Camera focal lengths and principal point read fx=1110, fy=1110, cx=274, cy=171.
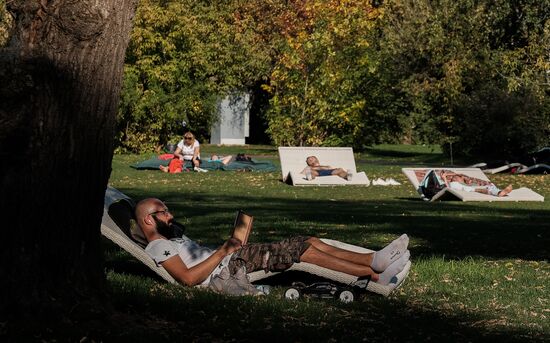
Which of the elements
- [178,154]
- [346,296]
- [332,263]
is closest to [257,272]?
[332,263]

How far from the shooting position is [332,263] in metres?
7.98

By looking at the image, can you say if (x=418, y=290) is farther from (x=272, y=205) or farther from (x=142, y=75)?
(x=142, y=75)

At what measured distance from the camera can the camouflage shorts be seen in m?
8.00

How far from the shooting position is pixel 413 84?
44781mm

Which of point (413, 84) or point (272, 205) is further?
point (413, 84)

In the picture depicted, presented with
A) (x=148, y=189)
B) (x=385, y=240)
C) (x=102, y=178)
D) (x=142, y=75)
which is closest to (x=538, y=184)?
(x=148, y=189)

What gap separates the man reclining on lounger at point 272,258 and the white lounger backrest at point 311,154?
60.4 ft

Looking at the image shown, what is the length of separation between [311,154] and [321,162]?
402mm

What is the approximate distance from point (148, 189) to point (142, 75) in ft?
65.7

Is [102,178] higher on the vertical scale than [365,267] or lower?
higher

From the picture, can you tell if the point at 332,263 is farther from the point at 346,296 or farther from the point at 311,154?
the point at 311,154

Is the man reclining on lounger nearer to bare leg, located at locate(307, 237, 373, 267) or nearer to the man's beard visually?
bare leg, located at locate(307, 237, 373, 267)

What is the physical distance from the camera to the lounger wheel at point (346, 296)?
791 cm

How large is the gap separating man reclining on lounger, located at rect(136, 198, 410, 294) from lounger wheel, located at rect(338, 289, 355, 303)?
0.48 ft
